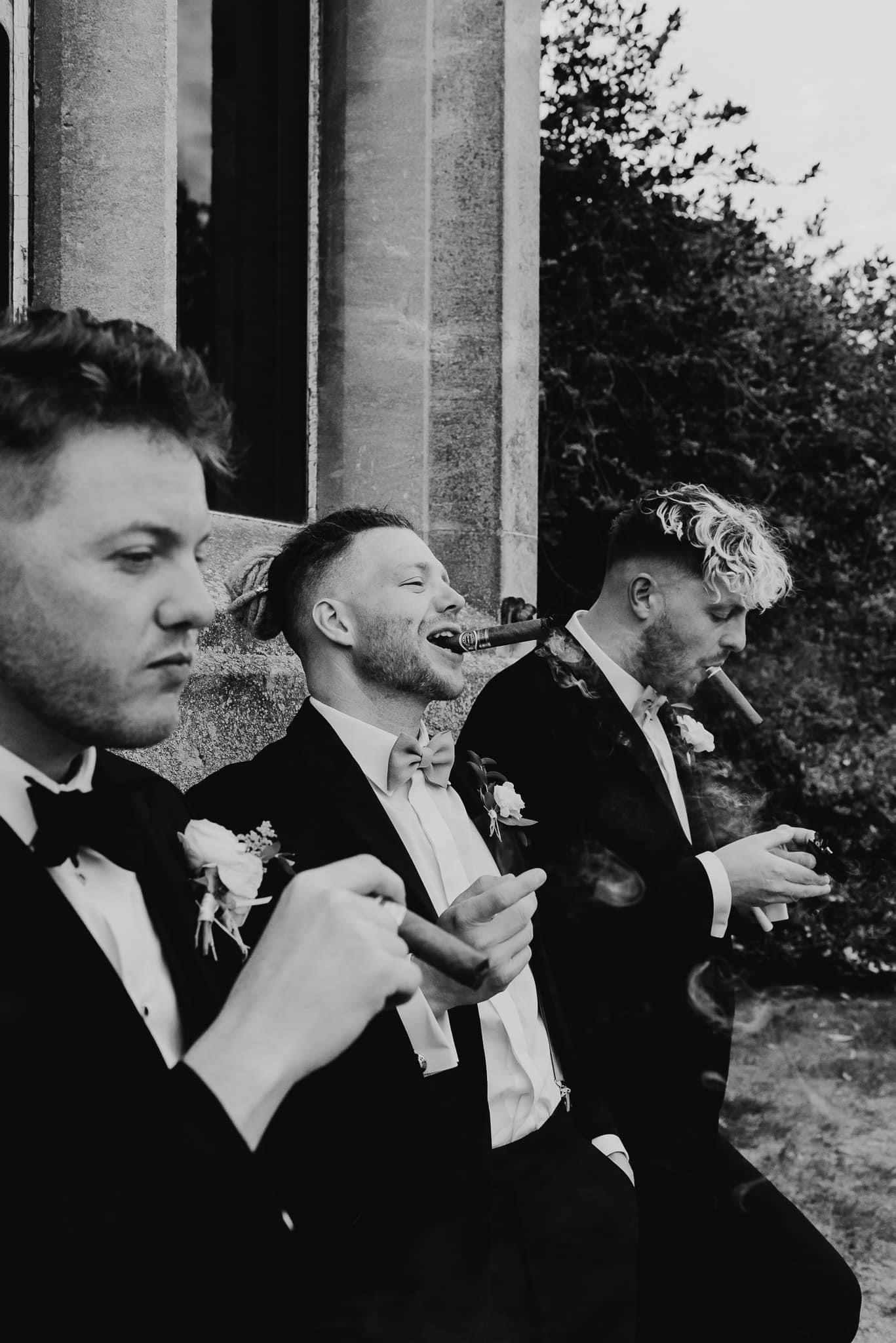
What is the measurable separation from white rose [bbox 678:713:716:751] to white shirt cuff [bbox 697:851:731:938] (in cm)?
62

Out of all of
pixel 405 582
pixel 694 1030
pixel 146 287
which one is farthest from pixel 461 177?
pixel 694 1030

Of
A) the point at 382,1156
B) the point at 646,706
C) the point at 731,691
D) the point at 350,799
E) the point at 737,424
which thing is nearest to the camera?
the point at 382,1156

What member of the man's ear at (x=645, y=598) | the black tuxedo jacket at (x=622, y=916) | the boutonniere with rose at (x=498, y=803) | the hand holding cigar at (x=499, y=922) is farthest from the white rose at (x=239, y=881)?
the man's ear at (x=645, y=598)

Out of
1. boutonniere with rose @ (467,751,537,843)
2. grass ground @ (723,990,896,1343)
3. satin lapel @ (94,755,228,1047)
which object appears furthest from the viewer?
grass ground @ (723,990,896,1343)

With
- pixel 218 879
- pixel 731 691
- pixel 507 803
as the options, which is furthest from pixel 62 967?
pixel 731 691

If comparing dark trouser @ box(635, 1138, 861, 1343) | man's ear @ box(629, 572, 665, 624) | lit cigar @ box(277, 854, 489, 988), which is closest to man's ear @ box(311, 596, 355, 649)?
man's ear @ box(629, 572, 665, 624)

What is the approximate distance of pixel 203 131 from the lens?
509 cm

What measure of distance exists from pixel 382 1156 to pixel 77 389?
1.48m

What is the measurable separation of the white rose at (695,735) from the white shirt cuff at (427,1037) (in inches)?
69.6

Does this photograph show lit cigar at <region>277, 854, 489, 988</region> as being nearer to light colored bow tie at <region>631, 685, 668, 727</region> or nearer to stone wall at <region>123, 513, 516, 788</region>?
stone wall at <region>123, 513, 516, 788</region>

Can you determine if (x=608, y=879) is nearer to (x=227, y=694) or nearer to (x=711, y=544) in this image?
(x=711, y=544)

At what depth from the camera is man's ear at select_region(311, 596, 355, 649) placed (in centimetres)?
313

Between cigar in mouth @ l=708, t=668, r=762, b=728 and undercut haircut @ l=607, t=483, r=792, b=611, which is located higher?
undercut haircut @ l=607, t=483, r=792, b=611

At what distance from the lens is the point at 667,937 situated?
3.49m
